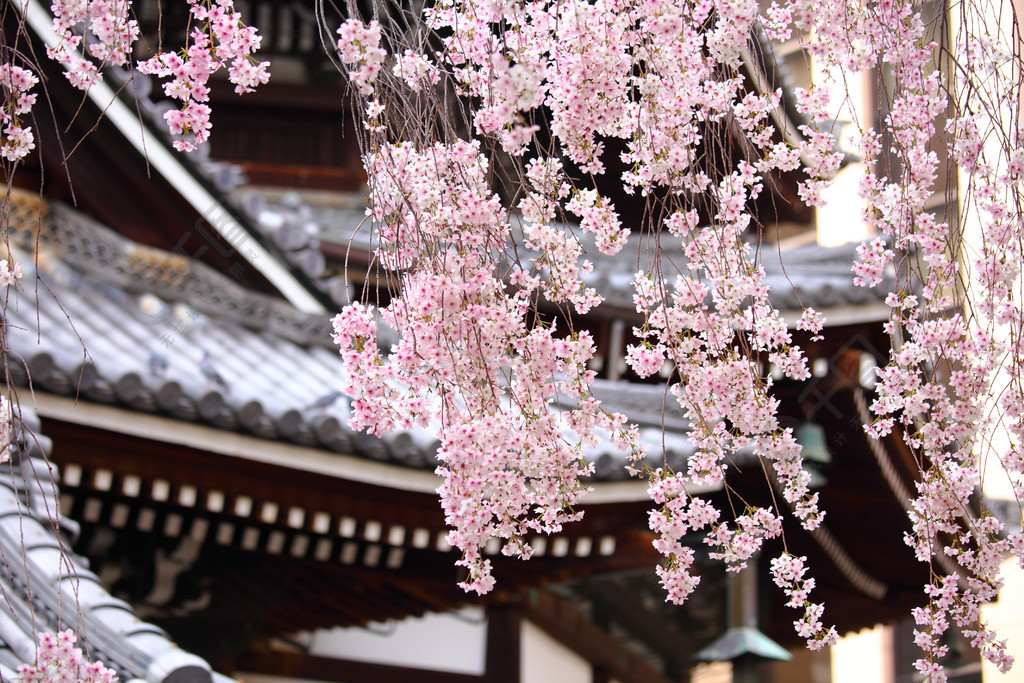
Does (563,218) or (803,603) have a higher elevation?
(563,218)

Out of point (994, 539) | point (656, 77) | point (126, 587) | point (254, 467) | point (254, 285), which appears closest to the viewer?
point (656, 77)

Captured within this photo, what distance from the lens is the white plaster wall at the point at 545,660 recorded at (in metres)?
6.65

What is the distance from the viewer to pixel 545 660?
692 centimetres

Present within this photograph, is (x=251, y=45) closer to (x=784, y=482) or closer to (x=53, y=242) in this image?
(x=784, y=482)

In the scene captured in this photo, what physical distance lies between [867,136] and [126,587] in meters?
3.33

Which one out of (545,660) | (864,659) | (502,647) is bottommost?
(864,659)

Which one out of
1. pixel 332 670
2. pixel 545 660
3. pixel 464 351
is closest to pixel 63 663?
pixel 464 351

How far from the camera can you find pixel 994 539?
274 cm

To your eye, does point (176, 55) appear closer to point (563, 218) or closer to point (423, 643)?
point (563, 218)

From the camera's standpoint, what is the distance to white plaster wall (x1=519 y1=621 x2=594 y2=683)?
665 cm

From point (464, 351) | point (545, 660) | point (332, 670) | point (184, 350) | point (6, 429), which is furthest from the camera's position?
point (545, 660)

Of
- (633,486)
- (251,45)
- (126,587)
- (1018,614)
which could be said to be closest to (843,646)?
(1018,614)

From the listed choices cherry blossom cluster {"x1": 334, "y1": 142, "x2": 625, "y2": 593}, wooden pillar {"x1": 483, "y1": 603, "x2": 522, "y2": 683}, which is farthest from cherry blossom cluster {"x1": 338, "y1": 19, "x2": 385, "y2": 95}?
wooden pillar {"x1": 483, "y1": 603, "x2": 522, "y2": 683}

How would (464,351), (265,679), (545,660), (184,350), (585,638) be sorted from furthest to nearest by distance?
(585,638), (545,660), (265,679), (184,350), (464,351)
